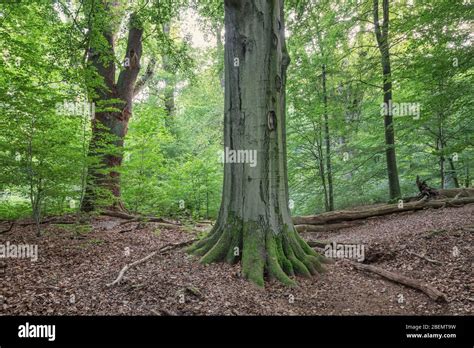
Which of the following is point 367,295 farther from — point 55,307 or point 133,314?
point 55,307

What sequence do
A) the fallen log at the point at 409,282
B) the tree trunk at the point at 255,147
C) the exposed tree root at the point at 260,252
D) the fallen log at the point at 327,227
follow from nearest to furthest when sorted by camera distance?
the fallen log at the point at 409,282
the exposed tree root at the point at 260,252
the tree trunk at the point at 255,147
the fallen log at the point at 327,227

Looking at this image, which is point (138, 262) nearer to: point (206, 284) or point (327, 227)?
point (206, 284)

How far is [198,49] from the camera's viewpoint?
16.8m

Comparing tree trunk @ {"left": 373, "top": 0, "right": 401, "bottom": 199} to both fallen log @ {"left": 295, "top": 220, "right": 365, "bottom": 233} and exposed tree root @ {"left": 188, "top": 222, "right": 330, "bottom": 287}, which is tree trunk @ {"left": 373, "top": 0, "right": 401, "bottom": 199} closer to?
fallen log @ {"left": 295, "top": 220, "right": 365, "bottom": 233}

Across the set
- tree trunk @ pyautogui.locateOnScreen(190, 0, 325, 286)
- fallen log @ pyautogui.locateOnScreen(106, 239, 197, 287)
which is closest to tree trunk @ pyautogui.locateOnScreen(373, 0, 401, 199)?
tree trunk @ pyautogui.locateOnScreen(190, 0, 325, 286)

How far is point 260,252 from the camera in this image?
409 cm

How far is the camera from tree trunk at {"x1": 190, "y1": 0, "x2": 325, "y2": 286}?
4.24 m

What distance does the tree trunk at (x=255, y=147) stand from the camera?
4.24 meters

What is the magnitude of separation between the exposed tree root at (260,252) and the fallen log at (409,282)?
26.4 inches

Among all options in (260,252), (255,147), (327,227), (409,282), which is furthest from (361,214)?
(255,147)

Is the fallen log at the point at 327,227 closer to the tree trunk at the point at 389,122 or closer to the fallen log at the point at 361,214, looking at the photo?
the fallen log at the point at 361,214

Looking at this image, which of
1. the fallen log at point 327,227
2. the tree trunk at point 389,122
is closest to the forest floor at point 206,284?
the fallen log at point 327,227

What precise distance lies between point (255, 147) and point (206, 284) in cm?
188

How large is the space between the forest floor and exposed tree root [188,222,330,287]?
15 centimetres
